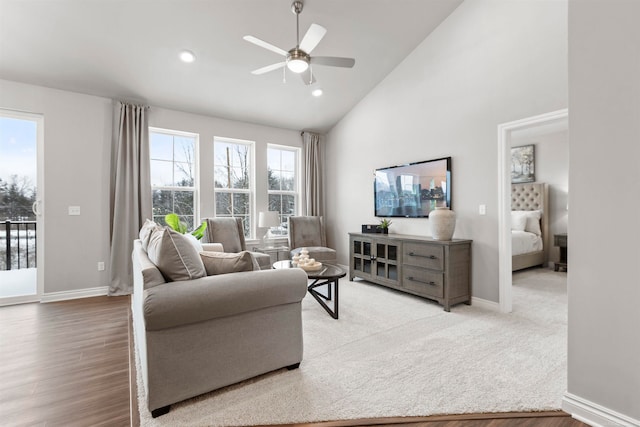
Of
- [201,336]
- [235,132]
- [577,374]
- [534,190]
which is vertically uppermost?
[235,132]

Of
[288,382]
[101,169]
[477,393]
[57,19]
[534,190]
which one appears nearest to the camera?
[477,393]

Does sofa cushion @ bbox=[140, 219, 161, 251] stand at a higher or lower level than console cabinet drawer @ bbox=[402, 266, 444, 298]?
higher

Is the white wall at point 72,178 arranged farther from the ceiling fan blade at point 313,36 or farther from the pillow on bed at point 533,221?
the pillow on bed at point 533,221

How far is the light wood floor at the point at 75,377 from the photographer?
1.56 m

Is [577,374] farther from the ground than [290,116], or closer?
closer

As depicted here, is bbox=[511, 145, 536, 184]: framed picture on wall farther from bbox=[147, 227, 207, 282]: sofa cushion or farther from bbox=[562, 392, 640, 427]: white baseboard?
bbox=[147, 227, 207, 282]: sofa cushion

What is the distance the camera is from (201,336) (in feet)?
5.53

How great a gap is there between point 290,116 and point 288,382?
4.30 metres

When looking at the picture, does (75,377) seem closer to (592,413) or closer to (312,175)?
(592,413)

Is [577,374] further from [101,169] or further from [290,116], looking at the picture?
[101,169]

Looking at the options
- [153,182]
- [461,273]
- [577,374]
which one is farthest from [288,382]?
[153,182]

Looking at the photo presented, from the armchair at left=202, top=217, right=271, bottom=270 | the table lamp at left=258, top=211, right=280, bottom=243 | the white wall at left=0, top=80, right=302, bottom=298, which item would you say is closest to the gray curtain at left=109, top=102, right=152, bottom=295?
the white wall at left=0, top=80, right=302, bottom=298

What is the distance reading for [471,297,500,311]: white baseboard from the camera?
10.8 ft

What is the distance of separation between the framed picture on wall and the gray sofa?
612cm
